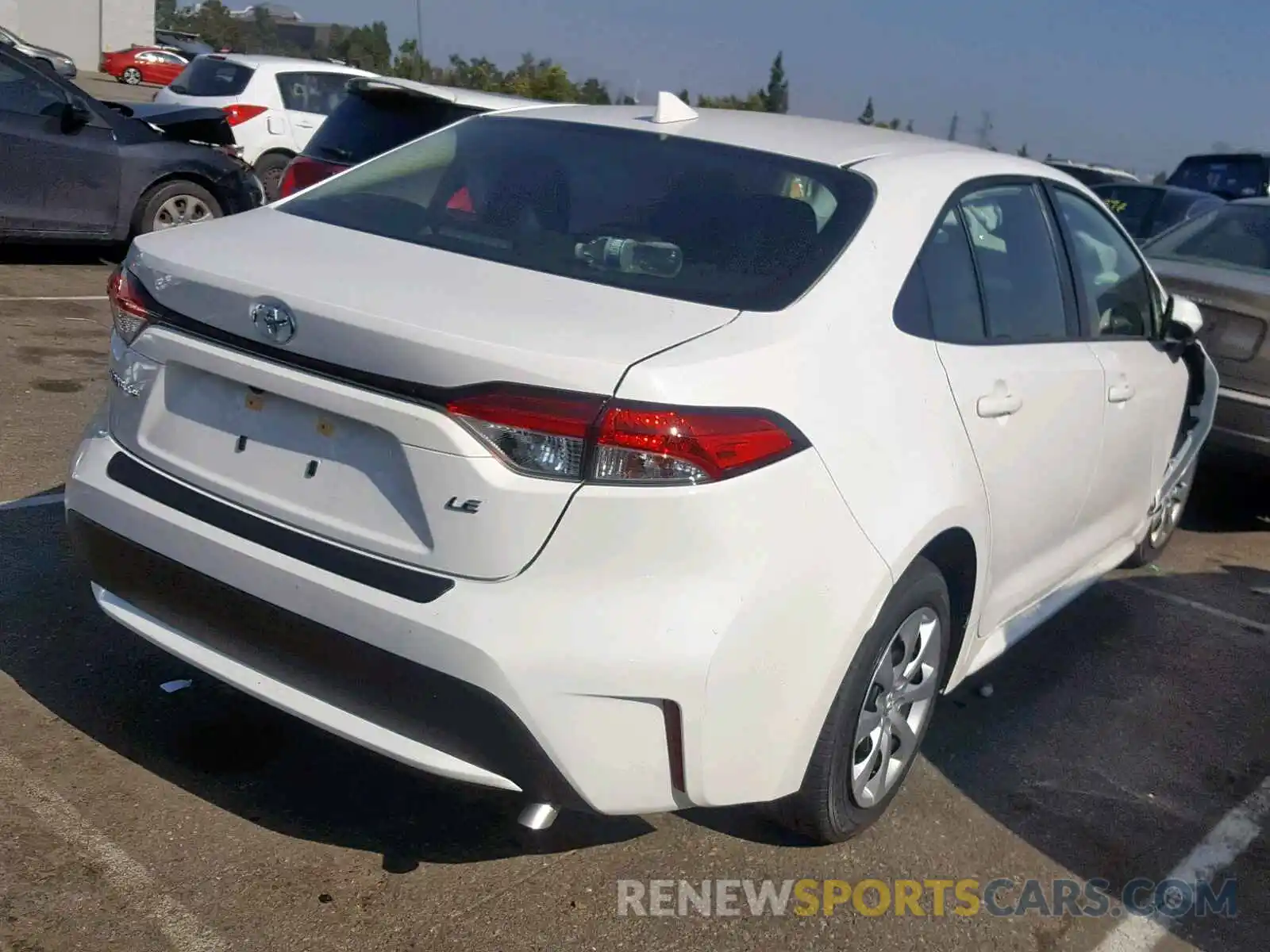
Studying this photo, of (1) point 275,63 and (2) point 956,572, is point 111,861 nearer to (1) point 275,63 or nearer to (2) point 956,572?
(2) point 956,572

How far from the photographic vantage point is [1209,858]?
11.6 ft

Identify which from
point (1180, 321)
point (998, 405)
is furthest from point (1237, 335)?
point (998, 405)

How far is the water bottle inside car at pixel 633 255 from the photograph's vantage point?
3027mm

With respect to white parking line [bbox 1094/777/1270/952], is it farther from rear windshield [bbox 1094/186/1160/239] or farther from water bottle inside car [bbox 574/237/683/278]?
rear windshield [bbox 1094/186/1160/239]

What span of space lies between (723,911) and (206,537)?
4.62 feet

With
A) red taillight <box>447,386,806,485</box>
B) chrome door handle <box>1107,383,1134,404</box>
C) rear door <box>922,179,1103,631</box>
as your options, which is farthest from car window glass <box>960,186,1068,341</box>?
red taillight <box>447,386,806,485</box>

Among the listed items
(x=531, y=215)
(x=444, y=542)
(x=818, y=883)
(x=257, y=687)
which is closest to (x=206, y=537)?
(x=257, y=687)

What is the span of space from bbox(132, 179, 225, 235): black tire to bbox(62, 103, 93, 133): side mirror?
0.69m

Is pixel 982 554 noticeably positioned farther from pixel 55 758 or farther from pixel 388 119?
pixel 388 119

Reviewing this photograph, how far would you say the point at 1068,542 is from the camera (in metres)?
4.21

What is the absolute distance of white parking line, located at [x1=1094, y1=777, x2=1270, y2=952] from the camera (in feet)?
10.2

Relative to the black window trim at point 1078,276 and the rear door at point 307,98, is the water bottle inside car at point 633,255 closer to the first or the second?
the black window trim at point 1078,276

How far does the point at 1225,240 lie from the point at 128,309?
5.88m

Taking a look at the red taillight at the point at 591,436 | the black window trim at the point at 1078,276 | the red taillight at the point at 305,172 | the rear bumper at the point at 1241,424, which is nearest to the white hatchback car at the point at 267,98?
the red taillight at the point at 305,172
